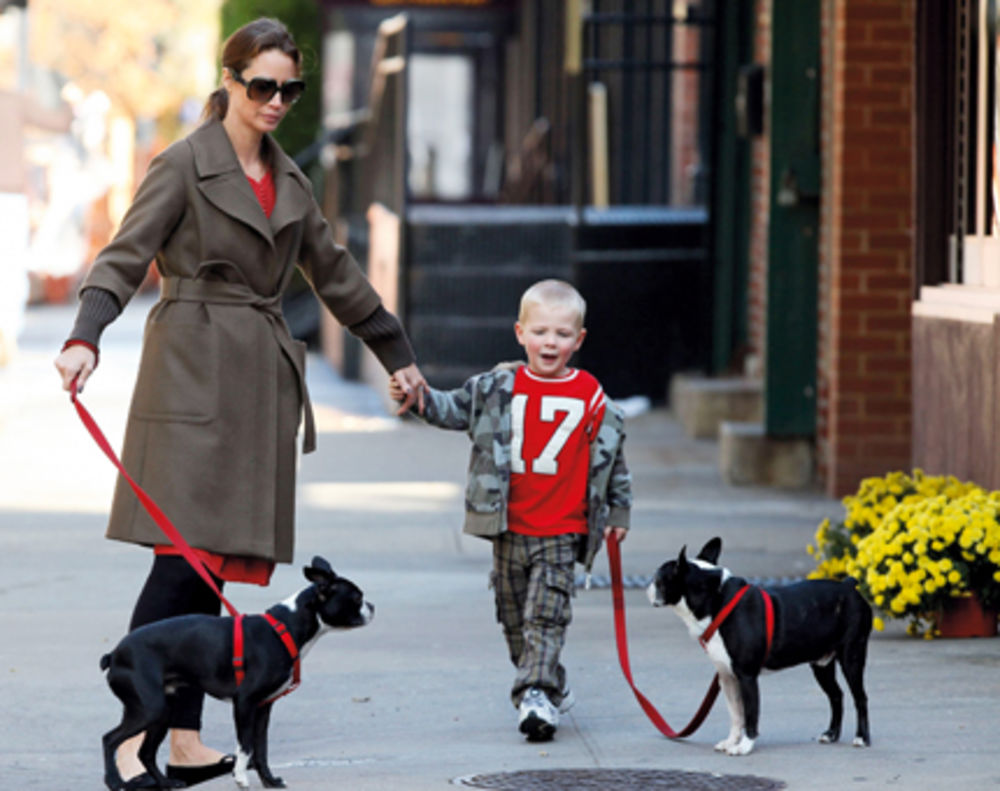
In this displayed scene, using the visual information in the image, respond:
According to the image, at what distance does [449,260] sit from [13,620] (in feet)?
23.1

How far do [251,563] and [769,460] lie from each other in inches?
236

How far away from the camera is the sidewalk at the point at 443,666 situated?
4.90 m

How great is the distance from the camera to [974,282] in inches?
306

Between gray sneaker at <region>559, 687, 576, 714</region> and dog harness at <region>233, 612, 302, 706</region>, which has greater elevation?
dog harness at <region>233, 612, 302, 706</region>

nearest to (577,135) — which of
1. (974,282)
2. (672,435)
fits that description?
(672,435)

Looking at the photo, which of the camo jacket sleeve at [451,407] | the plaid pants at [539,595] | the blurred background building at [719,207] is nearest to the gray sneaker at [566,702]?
the plaid pants at [539,595]

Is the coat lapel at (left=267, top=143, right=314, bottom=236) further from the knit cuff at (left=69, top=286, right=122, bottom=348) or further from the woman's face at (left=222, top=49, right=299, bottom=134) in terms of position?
the knit cuff at (left=69, top=286, right=122, bottom=348)

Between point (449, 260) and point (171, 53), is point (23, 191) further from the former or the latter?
point (171, 53)

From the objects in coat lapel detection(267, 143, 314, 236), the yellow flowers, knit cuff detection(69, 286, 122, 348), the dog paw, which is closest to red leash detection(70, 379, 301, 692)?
knit cuff detection(69, 286, 122, 348)

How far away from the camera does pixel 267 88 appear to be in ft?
15.6

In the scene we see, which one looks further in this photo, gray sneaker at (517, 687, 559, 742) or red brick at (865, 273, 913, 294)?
red brick at (865, 273, 913, 294)

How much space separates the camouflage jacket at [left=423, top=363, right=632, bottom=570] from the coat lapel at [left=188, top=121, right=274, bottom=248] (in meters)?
0.74

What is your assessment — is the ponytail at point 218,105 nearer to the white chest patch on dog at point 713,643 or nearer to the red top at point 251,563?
the red top at point 251,563

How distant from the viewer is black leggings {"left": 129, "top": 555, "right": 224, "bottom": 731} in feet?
15.6
